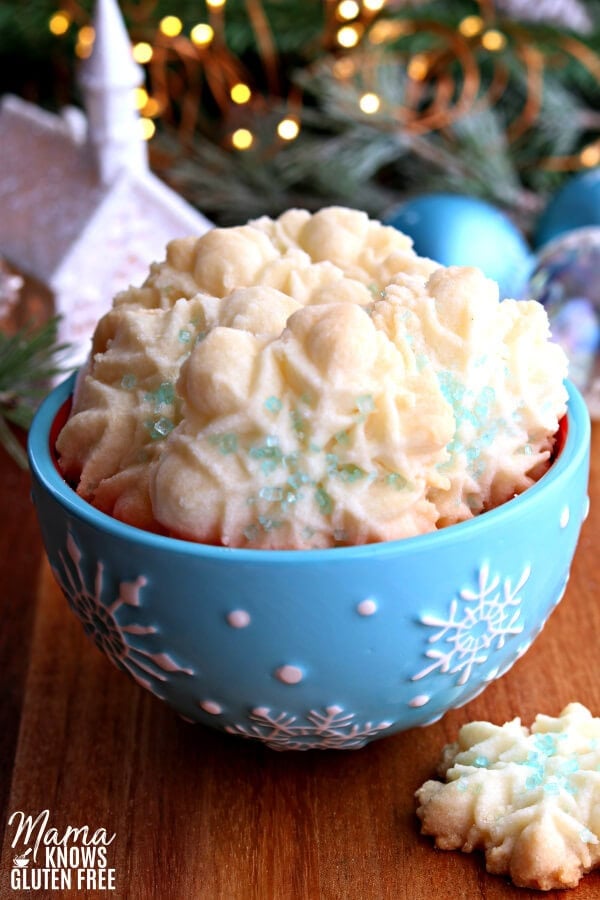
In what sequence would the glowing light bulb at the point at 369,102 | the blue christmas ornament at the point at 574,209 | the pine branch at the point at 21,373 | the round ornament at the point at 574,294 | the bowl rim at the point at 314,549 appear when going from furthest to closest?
the glowing light bulb at the point at 369,102, the blue christmas ornament at the point at 574,209, the round ornament at the point at 574,294, the pine branch at the point at 21,373, the bowl rim at the point at 314,549

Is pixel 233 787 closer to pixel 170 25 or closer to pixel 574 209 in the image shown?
pixel 574 209

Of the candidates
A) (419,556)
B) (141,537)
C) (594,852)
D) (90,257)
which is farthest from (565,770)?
(90,257)

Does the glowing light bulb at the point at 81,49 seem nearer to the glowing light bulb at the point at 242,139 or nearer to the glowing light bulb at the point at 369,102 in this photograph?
the glowing light bulb at the point at 242,139

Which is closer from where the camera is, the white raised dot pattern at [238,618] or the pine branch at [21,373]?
the white raised dot pattern at [238,618]

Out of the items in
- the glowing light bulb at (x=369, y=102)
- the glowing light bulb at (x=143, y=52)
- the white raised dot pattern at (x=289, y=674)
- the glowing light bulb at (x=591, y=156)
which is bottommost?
the glowing light bulb at (x=591, y=156)

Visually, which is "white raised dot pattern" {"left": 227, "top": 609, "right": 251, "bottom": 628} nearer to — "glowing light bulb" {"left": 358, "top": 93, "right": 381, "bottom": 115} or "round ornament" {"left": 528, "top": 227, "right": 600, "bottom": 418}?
"round ornament" {"left": 528, "top": 227, "right": 600, "bottom": 418}

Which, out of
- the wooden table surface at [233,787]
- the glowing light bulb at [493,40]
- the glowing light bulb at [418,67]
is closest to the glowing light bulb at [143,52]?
the glowing light bulb at [418,67]
